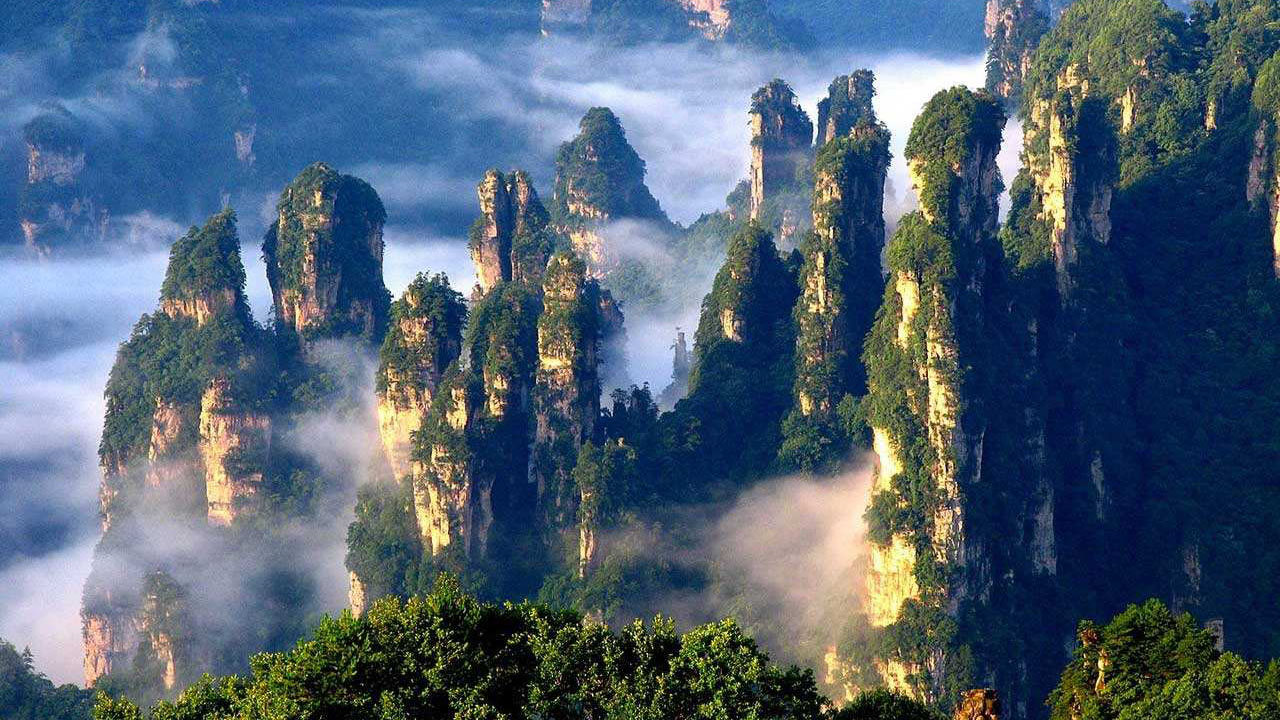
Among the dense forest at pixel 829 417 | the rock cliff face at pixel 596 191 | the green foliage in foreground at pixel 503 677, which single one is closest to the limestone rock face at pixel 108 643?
the dense forest at pixel 829 417

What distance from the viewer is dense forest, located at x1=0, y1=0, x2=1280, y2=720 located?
119 metres

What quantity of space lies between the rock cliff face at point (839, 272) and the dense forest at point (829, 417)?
15 cm

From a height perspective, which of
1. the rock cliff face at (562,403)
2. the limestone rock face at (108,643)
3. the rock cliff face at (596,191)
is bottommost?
the limestone rock face at (108,643)

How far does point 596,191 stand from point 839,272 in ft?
158

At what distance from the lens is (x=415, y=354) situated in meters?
130

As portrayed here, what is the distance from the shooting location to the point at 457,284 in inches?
Answer: 7234

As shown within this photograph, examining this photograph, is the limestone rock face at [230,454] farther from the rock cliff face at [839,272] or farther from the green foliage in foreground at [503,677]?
the green foliage in foreground at [503,677]

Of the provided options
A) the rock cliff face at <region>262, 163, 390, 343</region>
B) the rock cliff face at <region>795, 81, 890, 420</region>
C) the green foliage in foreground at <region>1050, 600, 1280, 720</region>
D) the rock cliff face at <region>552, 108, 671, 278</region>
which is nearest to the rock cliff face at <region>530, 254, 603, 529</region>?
the rock cliff face at <region>795, 81, 890, 420</region>

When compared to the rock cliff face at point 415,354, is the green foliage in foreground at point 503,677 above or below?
below

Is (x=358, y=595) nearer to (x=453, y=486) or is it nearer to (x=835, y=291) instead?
(x=453, y=486)

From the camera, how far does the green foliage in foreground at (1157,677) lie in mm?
84500

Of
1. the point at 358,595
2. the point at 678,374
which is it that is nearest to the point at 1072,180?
the point at 678,374

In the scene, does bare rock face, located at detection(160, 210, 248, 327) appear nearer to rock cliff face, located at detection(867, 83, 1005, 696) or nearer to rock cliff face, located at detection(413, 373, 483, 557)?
rock cliff face, located at detection(413, 373, 483, 557)

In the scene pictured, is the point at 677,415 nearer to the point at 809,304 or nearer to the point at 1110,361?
the point at 809,304
